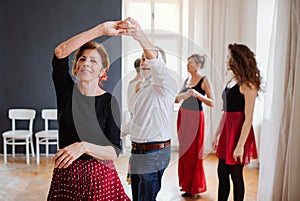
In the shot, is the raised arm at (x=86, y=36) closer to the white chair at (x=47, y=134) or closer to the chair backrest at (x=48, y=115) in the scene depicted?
the white chair at (x=47, y=134)

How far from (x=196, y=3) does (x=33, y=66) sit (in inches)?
90.3

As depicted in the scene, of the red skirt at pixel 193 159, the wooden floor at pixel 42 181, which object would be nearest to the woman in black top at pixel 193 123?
the red skirt at pixel 193 159

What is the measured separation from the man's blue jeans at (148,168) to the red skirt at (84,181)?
570mm

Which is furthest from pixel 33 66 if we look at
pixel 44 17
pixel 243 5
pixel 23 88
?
pixel 243 5

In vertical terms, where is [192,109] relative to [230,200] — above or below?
above

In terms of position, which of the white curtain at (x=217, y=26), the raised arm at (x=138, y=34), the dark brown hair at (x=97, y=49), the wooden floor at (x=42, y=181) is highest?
the white curtain at (x=217, y=26)

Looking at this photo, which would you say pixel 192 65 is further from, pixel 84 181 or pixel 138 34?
pixel 84 181

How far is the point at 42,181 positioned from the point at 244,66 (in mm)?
2336

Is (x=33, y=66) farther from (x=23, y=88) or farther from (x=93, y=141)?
(x=93, y=141)

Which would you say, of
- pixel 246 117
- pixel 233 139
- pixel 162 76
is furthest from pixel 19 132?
pixel 162 76

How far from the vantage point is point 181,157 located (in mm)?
3193

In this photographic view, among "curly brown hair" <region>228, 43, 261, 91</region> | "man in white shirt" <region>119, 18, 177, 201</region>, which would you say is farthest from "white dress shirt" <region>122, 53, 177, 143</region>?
"curly brown hair" <region>228, 43, 261, 91</region>

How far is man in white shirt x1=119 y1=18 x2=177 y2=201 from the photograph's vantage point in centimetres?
189

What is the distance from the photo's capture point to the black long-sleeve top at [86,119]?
1330 millimetres
